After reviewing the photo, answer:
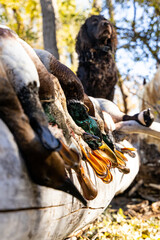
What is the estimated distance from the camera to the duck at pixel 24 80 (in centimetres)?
93

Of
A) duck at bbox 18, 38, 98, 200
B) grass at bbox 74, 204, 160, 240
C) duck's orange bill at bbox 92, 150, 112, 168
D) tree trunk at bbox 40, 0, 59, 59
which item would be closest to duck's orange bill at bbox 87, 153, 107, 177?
duck's orange bill at bbox 92, 150, 112, 168

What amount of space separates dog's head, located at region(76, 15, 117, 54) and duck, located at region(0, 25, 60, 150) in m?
2.17

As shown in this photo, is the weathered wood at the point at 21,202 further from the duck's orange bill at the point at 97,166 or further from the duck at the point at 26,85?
the duck's orange bill at the point at 97,166

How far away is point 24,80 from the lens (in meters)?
0.99

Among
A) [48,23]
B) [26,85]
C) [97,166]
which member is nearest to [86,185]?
[97,166]

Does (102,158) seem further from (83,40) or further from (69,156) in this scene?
(83,40)

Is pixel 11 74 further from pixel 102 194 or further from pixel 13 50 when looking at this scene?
pixel 102 194

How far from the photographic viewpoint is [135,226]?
2898mm

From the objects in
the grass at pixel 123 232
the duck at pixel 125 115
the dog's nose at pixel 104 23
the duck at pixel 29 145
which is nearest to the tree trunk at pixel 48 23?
the dog's nose at pixel 104 23

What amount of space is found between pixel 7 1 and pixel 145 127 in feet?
16.8

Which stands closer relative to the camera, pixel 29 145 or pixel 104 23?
pixel 29 145

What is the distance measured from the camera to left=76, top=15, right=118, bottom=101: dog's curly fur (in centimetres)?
312

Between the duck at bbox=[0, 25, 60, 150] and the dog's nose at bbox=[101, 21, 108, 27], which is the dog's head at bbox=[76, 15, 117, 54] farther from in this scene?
the duck at bbox=[0, 25, 60, 150]

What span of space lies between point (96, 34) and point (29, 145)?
2.58 m
